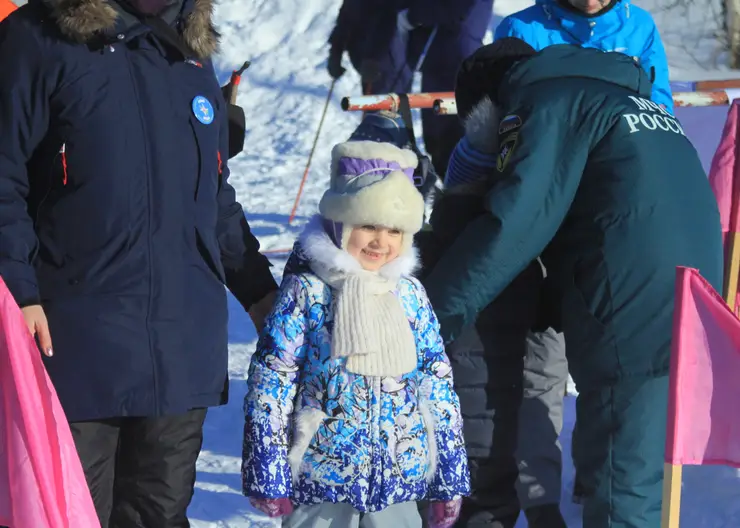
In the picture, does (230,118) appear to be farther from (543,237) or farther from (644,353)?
(644,353)

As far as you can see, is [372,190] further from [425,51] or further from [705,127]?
[425,51]

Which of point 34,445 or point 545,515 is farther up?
point 34,445

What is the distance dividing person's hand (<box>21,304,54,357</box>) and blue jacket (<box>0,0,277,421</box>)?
0.08 ft

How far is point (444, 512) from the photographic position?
106 inches

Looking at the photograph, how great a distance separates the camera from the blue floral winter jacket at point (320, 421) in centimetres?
251

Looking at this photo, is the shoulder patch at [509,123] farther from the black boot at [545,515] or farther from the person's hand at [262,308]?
the black boot at [545,515]

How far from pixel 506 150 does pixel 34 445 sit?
1.43 m

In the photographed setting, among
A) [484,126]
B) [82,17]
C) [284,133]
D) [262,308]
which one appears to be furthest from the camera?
[284,133]

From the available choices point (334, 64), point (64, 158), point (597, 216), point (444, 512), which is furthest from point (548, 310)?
point (334, 64)

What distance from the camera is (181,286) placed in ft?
8.12

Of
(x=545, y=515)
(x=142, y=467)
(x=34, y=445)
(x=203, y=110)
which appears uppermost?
(x=203, y=110)

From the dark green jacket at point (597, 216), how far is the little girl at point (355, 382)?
28cm

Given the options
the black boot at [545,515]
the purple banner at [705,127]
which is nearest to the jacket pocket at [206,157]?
the black boot at [545,515]

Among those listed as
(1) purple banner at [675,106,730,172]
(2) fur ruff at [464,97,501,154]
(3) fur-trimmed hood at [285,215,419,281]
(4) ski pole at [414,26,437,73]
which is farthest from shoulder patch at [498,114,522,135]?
(4) ski pole at [414,26,437,73]
